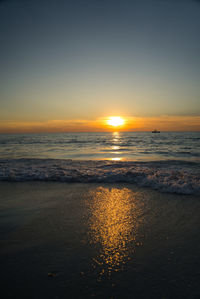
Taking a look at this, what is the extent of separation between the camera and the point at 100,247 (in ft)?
8.44

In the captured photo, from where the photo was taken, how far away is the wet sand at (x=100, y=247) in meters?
1.89

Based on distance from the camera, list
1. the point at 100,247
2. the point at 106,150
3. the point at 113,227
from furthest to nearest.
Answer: the point at 106,150 < the point at 113,227 < the point at 100,247

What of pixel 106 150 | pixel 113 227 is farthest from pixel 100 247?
pixel 106 150

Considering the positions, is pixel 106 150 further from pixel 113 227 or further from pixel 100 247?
pixel 100 247

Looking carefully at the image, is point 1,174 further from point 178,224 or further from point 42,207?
point 178,224

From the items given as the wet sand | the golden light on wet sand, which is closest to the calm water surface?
the golden light on wet sand

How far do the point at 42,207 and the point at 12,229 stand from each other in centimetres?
100

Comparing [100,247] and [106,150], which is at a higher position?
[106,150]

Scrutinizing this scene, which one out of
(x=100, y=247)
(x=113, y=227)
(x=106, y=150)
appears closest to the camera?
(x=100, y=247)

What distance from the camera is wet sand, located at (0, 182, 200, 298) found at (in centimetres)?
Answer: 189

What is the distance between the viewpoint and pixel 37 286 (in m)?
1.92

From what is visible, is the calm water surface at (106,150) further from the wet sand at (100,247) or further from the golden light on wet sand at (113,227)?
the wet sand at (100,247)

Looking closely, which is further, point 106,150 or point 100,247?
point 106,150

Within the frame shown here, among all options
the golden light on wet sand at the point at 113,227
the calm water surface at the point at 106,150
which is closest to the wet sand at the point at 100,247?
the golden light on wet sand at the point at 113,227
